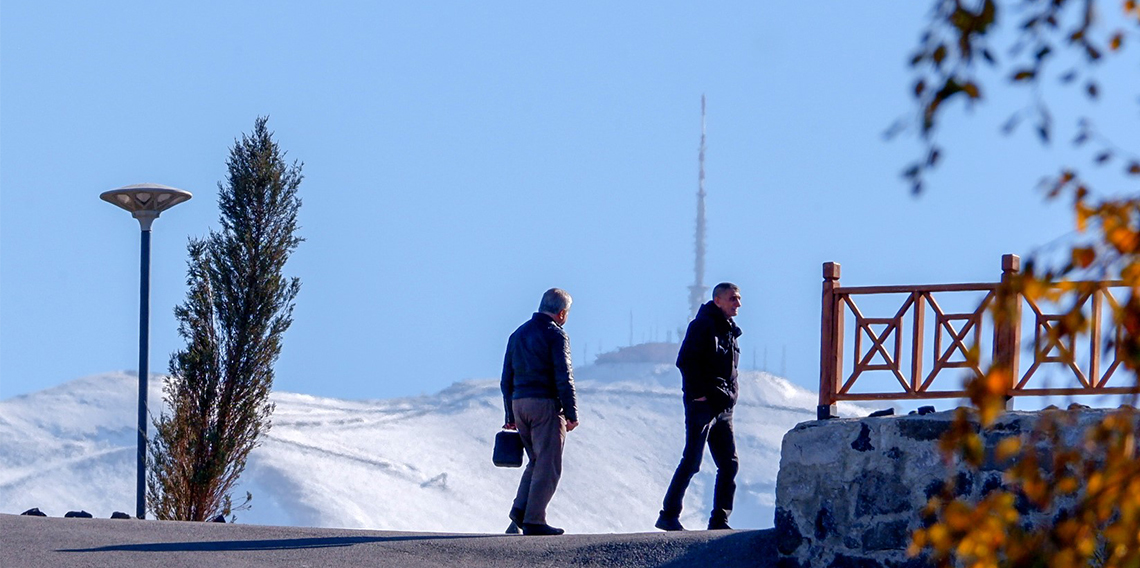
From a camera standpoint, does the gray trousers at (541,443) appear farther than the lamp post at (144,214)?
No

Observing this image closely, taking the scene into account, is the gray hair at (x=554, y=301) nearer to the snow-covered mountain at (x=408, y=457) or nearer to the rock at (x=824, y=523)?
the rock at (x=824, y=523)

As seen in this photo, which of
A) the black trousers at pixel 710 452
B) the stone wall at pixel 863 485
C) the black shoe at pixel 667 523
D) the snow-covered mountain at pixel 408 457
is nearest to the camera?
the stone wall at pixel 863 485

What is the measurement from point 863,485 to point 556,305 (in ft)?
7.02

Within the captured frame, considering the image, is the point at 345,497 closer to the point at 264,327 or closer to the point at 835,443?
the point at 264,327

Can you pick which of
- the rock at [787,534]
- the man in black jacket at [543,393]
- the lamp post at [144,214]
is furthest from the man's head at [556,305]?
the lamp post at [144,214]

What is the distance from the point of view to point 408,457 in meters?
55.9

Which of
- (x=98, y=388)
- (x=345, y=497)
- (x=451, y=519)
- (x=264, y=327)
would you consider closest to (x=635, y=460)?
(x=451, y=519)

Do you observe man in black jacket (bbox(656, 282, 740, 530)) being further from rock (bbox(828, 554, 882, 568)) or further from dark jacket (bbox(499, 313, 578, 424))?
rock (bbox(828, 554, 882, 568))

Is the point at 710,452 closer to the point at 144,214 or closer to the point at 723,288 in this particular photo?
the point at 723,288

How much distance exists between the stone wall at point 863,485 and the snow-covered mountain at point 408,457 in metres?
37.6

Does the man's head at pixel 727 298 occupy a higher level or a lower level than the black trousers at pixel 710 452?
higher

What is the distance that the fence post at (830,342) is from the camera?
9.81 metres

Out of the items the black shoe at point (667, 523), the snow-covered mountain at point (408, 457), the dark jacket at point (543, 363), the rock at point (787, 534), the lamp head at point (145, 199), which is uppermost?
the lamp head at point (145, 199)

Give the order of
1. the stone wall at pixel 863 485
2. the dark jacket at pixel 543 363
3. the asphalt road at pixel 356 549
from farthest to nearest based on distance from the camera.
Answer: the dark jacket at pixel 543 363, the stone wall at pixel 863 485, the asphalt road at pixel 356 549
